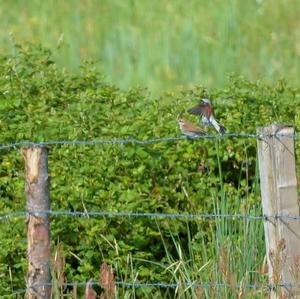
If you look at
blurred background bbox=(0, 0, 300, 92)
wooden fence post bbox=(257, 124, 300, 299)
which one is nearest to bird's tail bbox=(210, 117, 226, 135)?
wooden fence post bbox=(257, 124, 300, 299)

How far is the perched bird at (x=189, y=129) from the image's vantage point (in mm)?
7989

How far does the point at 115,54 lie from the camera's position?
12195 millimetres

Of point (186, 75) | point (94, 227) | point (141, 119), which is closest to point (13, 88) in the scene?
point (141, 119)

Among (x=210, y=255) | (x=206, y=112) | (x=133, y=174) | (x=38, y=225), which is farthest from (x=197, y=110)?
(x=38, y=225)

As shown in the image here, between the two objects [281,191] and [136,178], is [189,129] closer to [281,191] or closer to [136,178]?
[136,178]

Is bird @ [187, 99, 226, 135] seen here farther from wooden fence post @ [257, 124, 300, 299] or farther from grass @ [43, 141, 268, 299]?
wooden fence post @ [257, 124, 300, 299]

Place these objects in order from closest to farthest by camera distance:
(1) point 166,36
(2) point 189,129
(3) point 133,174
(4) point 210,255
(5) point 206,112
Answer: (4) point 210,255, (5) point 206,112, (2) point 189,129, (3) point 133,174, (1) point 166,36

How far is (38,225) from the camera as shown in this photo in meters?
6.71

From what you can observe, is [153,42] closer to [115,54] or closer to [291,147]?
[115,54]

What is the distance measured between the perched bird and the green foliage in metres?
0.12

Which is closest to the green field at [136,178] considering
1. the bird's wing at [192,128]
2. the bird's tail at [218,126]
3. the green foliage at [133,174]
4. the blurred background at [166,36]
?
the green foliage at [133,174]

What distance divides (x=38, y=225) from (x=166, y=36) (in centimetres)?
586

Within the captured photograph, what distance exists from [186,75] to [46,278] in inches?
204

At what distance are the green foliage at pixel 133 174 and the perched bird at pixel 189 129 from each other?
120mm
